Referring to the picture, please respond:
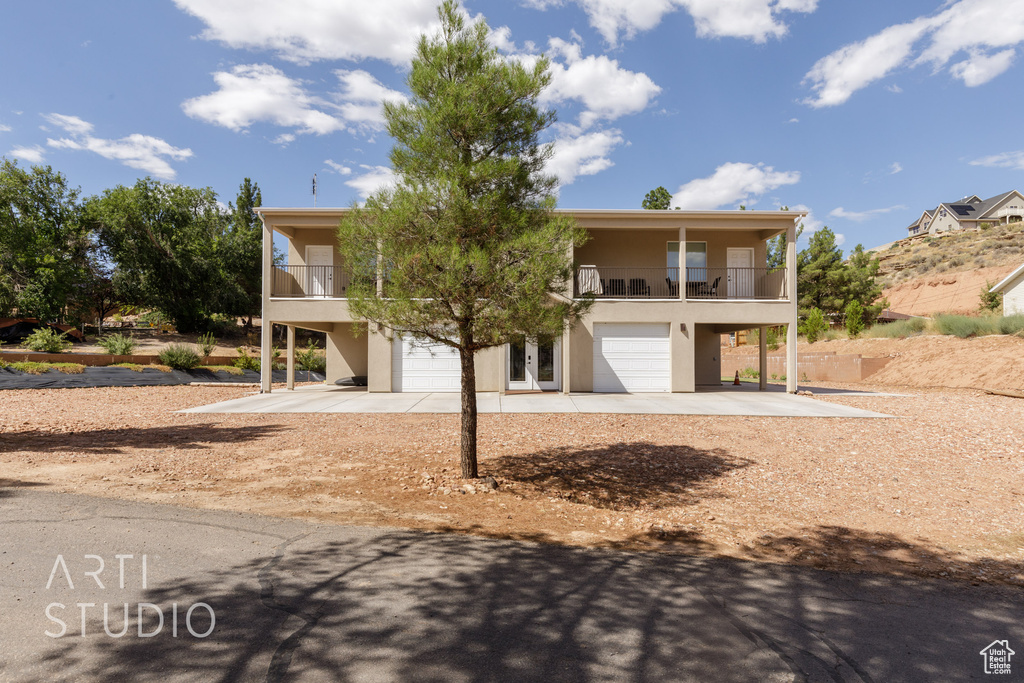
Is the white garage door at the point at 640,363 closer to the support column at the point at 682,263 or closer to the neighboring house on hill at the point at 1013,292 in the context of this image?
the support column at the point at 682,263

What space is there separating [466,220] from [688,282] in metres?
13.6

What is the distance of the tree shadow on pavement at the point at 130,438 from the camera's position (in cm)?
762

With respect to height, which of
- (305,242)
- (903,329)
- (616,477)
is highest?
(305,242)

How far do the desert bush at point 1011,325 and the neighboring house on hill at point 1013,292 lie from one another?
298 inches

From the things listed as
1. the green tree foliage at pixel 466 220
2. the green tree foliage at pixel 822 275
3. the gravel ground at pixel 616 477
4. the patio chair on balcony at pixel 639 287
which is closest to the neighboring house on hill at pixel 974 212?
the green tree foliage at pixel 822 275

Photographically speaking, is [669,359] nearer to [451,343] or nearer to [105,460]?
[451,343]

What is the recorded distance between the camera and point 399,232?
18.9ft

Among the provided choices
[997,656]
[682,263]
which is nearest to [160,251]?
[682,263]

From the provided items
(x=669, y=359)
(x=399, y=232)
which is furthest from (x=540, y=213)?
(x=669, y=359)

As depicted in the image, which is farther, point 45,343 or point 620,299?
point 45,343

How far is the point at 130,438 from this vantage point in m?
8.48

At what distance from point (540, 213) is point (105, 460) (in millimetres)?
6533

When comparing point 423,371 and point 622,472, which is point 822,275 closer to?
point 423,371

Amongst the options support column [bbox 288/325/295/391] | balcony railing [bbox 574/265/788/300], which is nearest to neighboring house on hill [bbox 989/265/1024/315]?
balcony railing [bbox 574/265/788/300]
